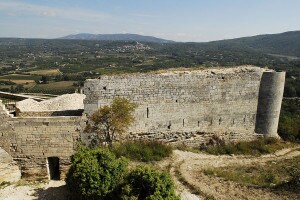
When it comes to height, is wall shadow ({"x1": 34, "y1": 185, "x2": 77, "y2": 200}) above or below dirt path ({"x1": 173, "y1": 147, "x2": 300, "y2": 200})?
below

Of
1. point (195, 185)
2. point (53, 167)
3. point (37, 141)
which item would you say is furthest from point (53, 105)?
point (195, 185)

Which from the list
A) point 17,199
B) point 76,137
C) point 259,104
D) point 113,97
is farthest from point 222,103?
point 17,199

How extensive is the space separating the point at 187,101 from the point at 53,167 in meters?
6.13

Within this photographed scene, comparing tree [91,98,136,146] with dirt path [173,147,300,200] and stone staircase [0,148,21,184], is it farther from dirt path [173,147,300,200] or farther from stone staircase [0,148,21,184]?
stone staircase [0,148,21,184]

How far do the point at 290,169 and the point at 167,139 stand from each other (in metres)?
5.02

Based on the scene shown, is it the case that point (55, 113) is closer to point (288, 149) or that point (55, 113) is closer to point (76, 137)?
point (76, 137)

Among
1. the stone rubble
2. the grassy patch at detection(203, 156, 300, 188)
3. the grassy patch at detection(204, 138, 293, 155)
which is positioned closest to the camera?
the grassy patch at detection(203, 156, 300, 188)

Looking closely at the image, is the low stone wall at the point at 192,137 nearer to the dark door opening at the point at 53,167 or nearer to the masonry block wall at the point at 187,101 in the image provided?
the masonry block wall at the point at 187,101

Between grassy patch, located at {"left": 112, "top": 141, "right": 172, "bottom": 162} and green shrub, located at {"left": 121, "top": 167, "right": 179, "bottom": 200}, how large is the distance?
4.14 meters

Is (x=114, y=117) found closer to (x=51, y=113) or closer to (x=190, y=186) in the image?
(x=51, y=113)

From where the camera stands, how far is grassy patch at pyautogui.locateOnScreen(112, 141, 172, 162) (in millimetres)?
14000

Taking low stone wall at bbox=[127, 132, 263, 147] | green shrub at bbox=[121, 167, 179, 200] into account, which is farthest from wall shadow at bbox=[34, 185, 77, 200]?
low stone wall at bbox=[127, 132, 263, 147]

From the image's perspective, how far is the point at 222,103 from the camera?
16.1 m

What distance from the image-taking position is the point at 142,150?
14.3m
